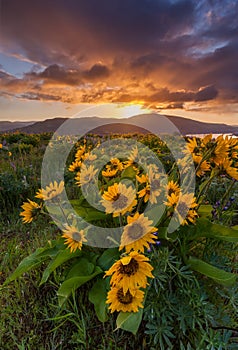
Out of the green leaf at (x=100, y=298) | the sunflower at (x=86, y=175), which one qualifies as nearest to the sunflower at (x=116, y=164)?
the sunflower at (x=86, y=175)

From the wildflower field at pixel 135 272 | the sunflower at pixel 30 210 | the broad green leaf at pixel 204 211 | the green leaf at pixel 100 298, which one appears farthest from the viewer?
the broad green leaf at pixel 204 211

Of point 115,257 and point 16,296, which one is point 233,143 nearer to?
point 115,257

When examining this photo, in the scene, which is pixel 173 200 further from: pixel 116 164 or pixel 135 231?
pixel 116 164

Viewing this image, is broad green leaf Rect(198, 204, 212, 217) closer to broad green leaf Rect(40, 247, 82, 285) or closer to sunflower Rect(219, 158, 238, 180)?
sunflower Rect(219, 158, 238, 180)

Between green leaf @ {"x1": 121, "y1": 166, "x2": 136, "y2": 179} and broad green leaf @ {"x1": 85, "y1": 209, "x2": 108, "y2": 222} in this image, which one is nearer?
broad green leaf @ {"x1": 85, "y1": 209, "x2": 108, "y2": 222}

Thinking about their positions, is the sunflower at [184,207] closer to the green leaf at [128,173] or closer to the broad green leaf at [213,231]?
the broad green leaf at [213,231]

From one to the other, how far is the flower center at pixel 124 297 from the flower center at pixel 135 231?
0.75ft

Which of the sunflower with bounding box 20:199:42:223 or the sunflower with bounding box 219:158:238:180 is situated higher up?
the sunflower with bounding box 219:158:238:180

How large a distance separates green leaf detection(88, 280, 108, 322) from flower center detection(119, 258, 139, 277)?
13.3 inches

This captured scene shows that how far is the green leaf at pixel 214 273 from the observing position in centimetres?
131

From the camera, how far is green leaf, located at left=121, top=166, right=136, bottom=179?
6.01ft

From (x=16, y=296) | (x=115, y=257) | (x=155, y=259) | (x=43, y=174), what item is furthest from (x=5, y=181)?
(x=155, y=259)

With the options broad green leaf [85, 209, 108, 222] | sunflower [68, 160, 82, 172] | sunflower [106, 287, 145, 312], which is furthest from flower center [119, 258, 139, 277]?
sunflower [68, 160, 82, 172]

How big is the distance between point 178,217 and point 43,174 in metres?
2.94
